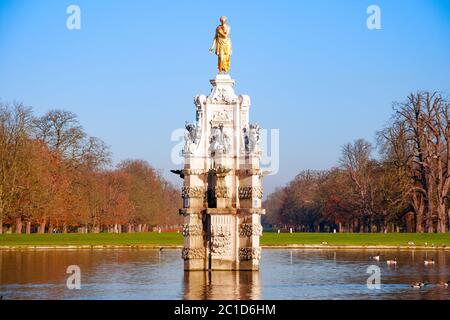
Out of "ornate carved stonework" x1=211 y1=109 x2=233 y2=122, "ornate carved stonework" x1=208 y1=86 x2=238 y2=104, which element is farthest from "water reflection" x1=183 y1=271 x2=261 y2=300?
"ornate carved stonework" x1=208 y1=86 x2=238 y2=104

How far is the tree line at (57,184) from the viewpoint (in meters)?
73.5

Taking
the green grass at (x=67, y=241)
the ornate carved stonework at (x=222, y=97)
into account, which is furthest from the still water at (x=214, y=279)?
the green grass at (x=67, y=241)

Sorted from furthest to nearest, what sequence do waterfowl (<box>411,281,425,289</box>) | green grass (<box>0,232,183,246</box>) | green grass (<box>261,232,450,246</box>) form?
green grass (<box>261,232,450,246</box>) < green grass (<box>0,232,183,246</box>) < waterfowl (<box>411,281,425,289</box>)

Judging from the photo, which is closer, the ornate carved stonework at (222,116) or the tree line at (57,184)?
the ornate carved stonework at (222,116)

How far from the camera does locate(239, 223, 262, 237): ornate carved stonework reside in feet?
115

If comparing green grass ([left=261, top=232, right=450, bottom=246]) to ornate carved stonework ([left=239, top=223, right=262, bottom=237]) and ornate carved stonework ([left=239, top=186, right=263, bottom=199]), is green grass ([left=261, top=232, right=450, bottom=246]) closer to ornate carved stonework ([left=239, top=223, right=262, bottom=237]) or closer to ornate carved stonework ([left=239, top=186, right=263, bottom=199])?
ornate carved stonework ([left=239, top=186, right=263, bottom=199])

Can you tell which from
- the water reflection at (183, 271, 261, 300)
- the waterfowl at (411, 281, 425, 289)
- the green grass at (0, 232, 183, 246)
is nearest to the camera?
the water reflection at (183, 271, 261, 300)

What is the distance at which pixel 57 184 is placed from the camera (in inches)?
3150

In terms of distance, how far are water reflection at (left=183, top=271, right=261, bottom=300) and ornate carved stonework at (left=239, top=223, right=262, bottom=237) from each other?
4.86 ft

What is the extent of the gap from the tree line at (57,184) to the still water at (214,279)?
87.9 ft

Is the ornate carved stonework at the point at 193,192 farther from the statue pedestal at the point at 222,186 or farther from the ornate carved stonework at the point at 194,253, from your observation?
the ornate carved stonework at the point at 194,253

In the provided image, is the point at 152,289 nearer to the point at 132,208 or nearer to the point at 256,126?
the point at 256,126
